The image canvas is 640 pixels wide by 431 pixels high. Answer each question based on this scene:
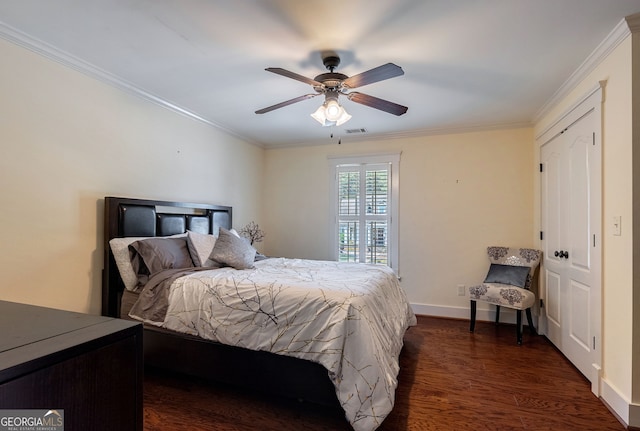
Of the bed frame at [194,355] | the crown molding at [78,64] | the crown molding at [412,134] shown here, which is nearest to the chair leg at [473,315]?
the crown molding at [412,134]

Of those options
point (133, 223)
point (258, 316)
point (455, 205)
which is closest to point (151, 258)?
point (133, 223)

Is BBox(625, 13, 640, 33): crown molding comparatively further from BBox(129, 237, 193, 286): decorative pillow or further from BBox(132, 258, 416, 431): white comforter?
BBox(129, 237, 193, 286): decorative pillow

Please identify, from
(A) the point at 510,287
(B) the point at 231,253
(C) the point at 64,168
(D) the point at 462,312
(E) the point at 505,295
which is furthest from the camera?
(D) the point at 462,312

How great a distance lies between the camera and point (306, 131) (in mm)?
4387

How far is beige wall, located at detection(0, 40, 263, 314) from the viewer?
84.7 inches

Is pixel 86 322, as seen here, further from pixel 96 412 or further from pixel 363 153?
pixel 363 153

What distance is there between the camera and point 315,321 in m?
1.99

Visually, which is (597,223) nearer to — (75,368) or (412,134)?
(412,134)

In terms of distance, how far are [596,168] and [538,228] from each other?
1.49m

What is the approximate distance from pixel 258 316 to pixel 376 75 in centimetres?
178

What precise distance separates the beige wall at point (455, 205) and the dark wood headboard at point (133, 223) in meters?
2.49

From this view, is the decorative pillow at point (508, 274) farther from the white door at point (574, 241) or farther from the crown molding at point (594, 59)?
the crown molding at point (594, 59)

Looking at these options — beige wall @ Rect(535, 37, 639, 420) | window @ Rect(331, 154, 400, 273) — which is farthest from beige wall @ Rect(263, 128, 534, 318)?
beige wall @ Rect(535, 37, 639, 420)

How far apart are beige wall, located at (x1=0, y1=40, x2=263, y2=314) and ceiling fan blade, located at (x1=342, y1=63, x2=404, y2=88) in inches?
82.1
